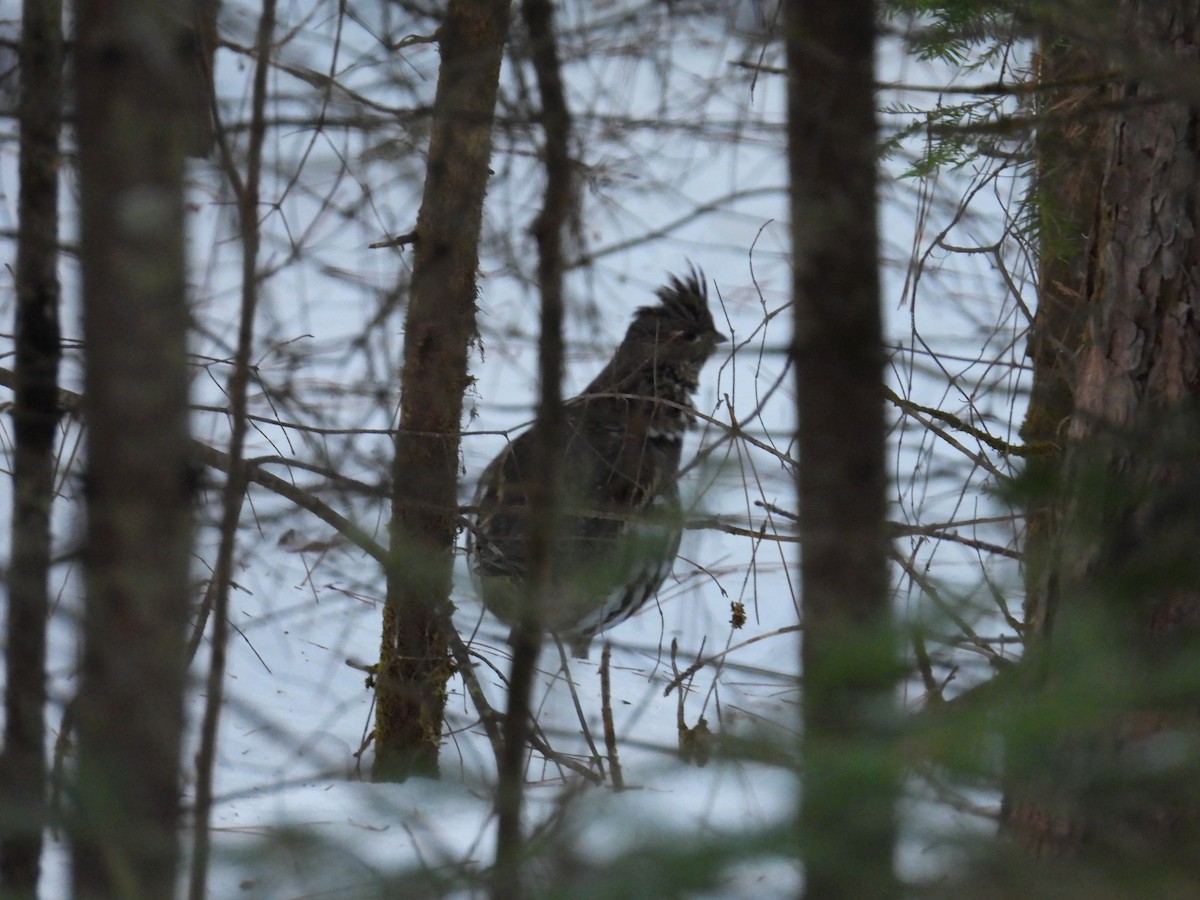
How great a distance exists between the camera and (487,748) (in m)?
4.59

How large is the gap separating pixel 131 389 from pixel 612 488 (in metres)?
2.44

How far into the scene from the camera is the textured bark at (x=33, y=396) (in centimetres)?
194

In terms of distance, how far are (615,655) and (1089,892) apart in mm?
4214

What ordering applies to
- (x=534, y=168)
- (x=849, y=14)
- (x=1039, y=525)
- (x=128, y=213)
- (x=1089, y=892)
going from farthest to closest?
1. (x=1039, y=525)
2. (x=534, y=168)
3. (x=849, y=14)
4. (x=128, y=213)
5. (x=1089, y=892)


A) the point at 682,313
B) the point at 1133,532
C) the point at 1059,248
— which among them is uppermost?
the point at 682,313

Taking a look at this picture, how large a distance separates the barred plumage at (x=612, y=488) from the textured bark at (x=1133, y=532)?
1.60ft

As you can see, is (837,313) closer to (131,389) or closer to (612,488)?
(131,389)

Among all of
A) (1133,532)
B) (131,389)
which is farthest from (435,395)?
(1133,532)

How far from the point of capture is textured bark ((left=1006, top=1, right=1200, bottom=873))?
104cm

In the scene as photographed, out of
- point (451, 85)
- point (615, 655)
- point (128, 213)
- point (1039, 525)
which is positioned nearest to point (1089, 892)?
point (128, 213)

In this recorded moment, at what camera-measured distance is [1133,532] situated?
1585 mm

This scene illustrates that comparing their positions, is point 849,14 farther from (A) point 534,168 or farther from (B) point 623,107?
(A) point 534,168

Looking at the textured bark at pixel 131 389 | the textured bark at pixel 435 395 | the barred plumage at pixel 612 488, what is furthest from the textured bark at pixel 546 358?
the textured bark at pixel 435 395

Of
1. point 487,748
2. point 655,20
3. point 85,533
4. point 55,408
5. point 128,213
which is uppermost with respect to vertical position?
point 655,20
